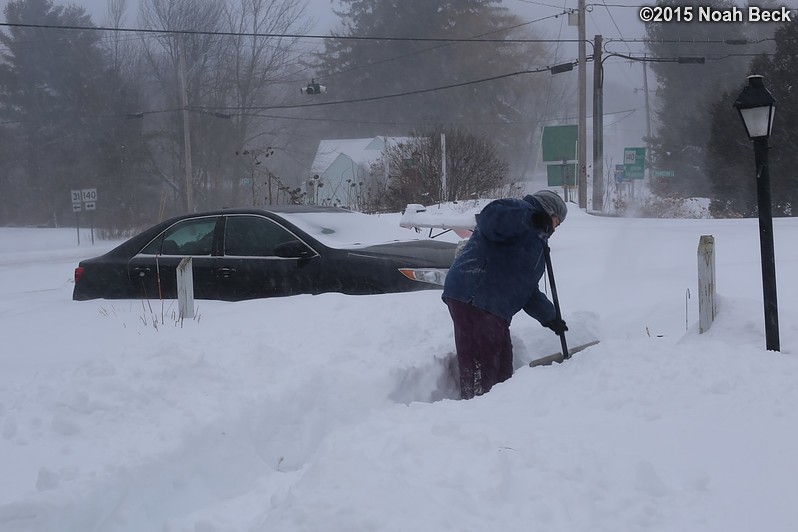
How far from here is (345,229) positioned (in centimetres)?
739

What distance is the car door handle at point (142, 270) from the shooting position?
7289mm

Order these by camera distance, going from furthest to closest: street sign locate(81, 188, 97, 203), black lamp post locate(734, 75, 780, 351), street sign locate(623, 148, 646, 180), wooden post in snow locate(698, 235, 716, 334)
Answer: street sign locate(623, 148, 646, 180)
street sign locate(81, 188, 97, 203)
wooden post in snow locate(698, 235, 716, 334)
black lamp post locate(734, 75, 780, 351)

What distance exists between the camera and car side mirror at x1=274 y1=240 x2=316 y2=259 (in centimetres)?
670

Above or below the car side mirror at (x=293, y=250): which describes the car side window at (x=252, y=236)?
above

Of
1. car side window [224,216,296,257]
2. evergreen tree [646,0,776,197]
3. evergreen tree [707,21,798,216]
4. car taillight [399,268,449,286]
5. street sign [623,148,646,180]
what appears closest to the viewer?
car taillight [399,268,449,286]

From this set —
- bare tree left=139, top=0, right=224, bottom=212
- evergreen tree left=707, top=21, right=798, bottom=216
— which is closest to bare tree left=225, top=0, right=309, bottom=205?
bare tree left=139, top=0, right=224, bottom=212

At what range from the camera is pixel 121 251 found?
7473 mm

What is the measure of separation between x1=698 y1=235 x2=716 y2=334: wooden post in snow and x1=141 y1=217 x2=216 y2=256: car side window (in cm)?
417

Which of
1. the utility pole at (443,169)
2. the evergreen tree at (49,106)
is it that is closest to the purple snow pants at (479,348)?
the utility pole at (443,169)

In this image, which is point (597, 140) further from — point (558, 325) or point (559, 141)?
point (558, 325)

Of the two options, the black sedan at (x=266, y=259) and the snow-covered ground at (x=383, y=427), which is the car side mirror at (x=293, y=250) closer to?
the black sedan at (x=266, y=259)

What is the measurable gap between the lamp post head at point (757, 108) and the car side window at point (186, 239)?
4481 millimetres

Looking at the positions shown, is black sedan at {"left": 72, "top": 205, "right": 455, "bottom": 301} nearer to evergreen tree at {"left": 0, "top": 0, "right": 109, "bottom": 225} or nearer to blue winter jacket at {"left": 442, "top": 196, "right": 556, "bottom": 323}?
blue winter jacket at {"left": 442, "top": 196, "right": 556, "bottom": 323}

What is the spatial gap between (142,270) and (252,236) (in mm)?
1117
